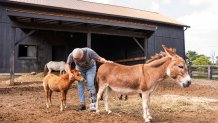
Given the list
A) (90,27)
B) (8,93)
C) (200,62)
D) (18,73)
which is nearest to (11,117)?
(8,93)

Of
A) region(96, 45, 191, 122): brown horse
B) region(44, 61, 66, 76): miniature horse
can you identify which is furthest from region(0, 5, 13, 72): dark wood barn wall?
region(96, 45, 191, 122): brown horse

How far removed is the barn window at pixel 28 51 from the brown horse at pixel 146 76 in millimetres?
15670

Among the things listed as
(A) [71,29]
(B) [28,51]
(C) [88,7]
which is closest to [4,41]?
(B) [28,51]

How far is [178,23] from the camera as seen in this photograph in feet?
92.7

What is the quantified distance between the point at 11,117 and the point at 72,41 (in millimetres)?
16556

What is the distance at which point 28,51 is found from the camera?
69.4 ft

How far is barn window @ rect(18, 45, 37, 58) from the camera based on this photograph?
21.0m

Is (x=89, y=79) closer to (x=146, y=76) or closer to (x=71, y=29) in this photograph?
(x=146, y=76)

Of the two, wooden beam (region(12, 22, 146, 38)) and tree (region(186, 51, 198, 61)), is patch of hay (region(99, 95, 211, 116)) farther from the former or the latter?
tree (region(186, 51, 198, 61))

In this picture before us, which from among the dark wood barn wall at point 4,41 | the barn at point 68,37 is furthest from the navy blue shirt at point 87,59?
the dark wood barn wall at point 4,41

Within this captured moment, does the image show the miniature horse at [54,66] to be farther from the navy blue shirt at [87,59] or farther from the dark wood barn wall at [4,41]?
the navy blue shirt at [87,59]

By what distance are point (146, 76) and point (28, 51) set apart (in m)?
16.8

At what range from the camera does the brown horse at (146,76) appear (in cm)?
587

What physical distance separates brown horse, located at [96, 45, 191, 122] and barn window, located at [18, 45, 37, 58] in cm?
1567
